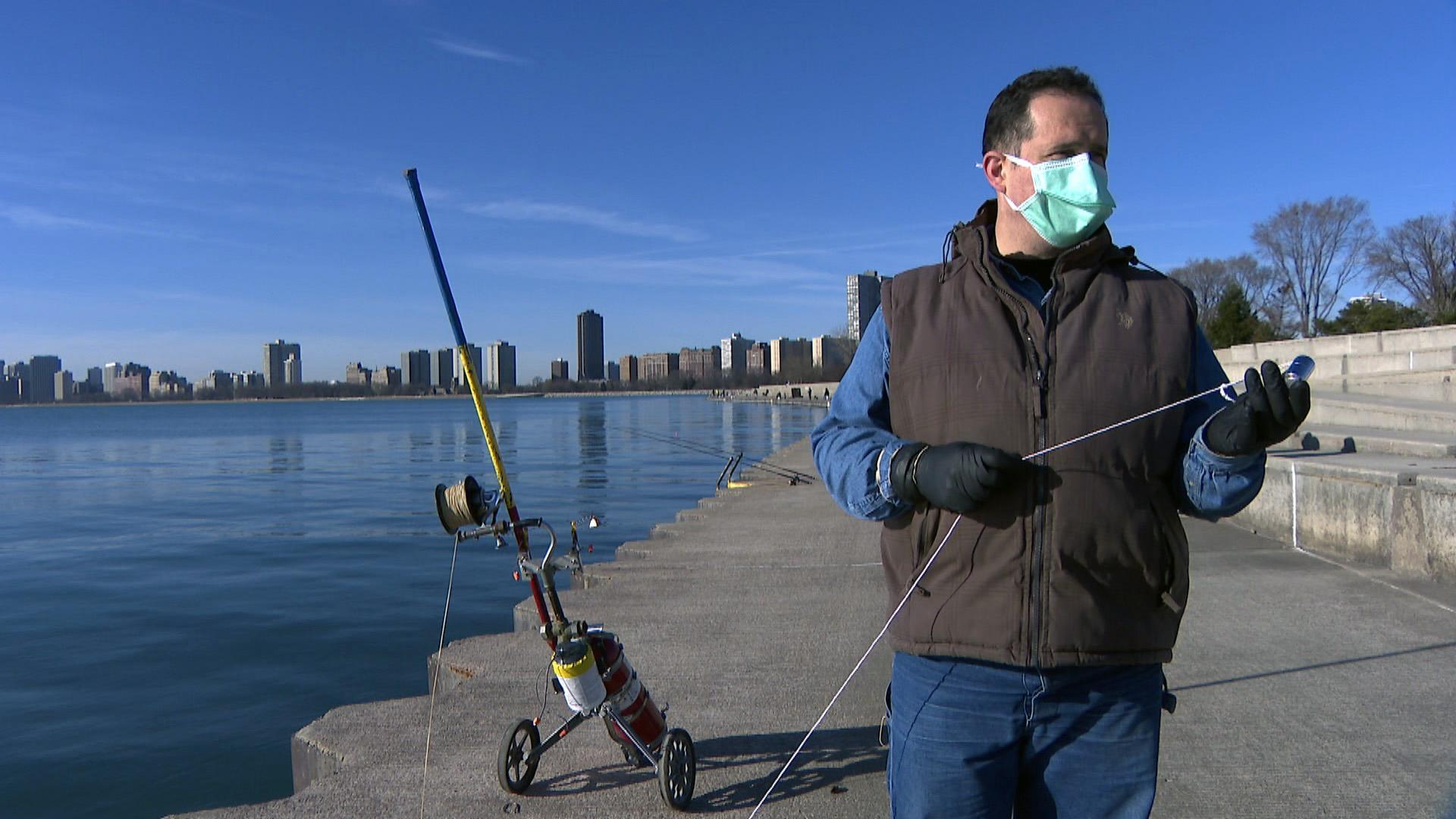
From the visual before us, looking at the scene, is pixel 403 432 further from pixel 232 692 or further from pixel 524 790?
pixel 524 790

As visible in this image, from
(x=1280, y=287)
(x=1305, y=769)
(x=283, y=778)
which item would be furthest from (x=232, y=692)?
(x=1280, y=287)

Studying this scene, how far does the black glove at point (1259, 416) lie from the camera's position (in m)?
1.99

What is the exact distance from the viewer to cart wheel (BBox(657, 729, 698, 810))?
390cm

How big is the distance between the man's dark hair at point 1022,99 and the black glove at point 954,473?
75 cm

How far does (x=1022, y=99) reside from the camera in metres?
2.29

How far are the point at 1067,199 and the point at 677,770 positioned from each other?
8.84ft

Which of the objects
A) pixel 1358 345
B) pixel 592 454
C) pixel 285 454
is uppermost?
pixel 1358 345

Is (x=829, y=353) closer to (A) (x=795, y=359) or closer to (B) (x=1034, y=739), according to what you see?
(A) (x=795, y=359)

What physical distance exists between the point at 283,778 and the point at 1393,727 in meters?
7.11

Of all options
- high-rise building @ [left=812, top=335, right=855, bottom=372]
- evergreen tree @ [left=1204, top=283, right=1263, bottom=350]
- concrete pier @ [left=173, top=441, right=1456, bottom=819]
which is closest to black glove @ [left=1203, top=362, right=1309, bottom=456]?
concrete pier @ [left=173, top=441, right=1456, bottom=819]

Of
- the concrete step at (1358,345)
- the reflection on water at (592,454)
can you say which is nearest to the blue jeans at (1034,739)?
the concrete step at (1358,345)

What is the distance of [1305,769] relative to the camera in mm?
4152

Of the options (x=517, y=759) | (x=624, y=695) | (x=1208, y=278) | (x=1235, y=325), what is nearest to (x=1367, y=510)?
(x=624, y=695)

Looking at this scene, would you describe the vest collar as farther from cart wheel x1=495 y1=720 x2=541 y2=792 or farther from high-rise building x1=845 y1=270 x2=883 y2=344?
cart wheel x1=495 y1=720 x2=541 y2=792
